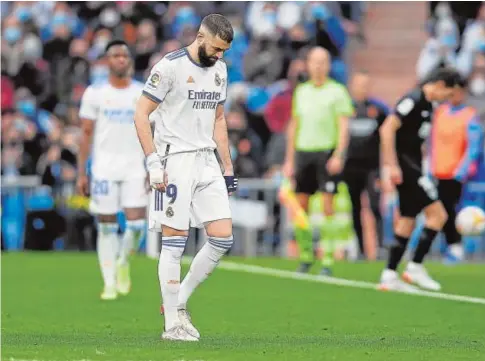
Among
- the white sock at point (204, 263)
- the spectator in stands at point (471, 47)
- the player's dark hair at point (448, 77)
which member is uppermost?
the spectator in stands at point (471, 47)

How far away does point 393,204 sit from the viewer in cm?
2089

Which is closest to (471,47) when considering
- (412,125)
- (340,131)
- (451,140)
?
(451,140)

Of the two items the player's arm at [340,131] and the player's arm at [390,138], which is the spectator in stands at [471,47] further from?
the player's arm at [390,138]

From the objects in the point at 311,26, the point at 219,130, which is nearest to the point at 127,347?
the point at 219,130

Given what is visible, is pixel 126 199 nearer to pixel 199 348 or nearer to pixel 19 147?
pixel 199 348

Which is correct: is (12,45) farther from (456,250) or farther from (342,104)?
(342,104)

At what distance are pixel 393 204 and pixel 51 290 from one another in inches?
272

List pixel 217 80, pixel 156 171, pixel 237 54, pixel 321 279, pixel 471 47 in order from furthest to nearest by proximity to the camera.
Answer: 1. pixel 237 54
2. pixel 471 47
3. pixel 321 279
4. pixel 217 80
5. pixel 156 171

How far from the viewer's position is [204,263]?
10.8 m

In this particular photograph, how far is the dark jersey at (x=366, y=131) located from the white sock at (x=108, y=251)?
6.62 m

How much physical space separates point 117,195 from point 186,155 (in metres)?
3.84

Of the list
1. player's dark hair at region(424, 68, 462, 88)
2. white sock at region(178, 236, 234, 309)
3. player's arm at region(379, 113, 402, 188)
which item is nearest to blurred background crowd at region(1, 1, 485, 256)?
player's arm at region(379, 113, 402, 188)

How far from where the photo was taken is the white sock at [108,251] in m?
14.3

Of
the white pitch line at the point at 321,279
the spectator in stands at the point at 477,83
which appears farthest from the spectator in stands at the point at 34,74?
the spectator in stands at the point at 477,83
